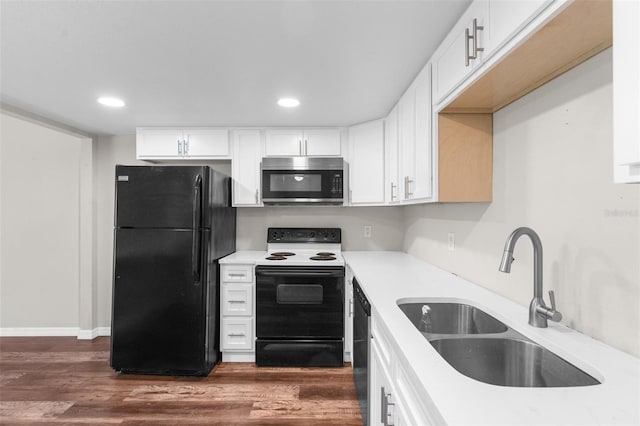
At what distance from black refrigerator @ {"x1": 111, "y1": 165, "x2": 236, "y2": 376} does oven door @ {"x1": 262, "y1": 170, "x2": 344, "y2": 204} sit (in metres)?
0.60

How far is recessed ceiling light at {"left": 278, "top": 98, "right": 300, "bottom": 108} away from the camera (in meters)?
2.44

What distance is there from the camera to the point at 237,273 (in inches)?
114

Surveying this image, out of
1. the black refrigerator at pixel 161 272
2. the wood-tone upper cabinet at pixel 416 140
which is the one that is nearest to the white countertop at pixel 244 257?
the black refrigerator at pixel 161 272

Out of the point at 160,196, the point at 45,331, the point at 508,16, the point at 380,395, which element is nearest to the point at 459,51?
the point at 508,16

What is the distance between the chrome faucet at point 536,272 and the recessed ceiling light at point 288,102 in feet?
5.89

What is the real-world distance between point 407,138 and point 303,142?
121 cm

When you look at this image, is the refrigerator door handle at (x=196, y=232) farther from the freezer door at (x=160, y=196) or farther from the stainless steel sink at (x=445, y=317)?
the stainless steel sink at (x=445, y=317)

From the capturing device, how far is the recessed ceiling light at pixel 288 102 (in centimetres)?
244

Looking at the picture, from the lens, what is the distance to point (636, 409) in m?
0.70

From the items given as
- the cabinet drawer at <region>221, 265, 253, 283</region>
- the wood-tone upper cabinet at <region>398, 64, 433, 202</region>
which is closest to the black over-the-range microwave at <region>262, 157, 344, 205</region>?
the cabinet drawer at <region>221, 265, 253, 283</region>

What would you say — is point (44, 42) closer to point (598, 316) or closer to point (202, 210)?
point (202, 210)

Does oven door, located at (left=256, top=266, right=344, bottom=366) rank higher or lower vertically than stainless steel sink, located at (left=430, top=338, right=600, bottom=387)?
lower

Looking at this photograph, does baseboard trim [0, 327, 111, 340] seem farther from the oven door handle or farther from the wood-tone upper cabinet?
the wood-tone upper cabinet

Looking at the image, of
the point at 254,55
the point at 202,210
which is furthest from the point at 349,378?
the point at 254,55
